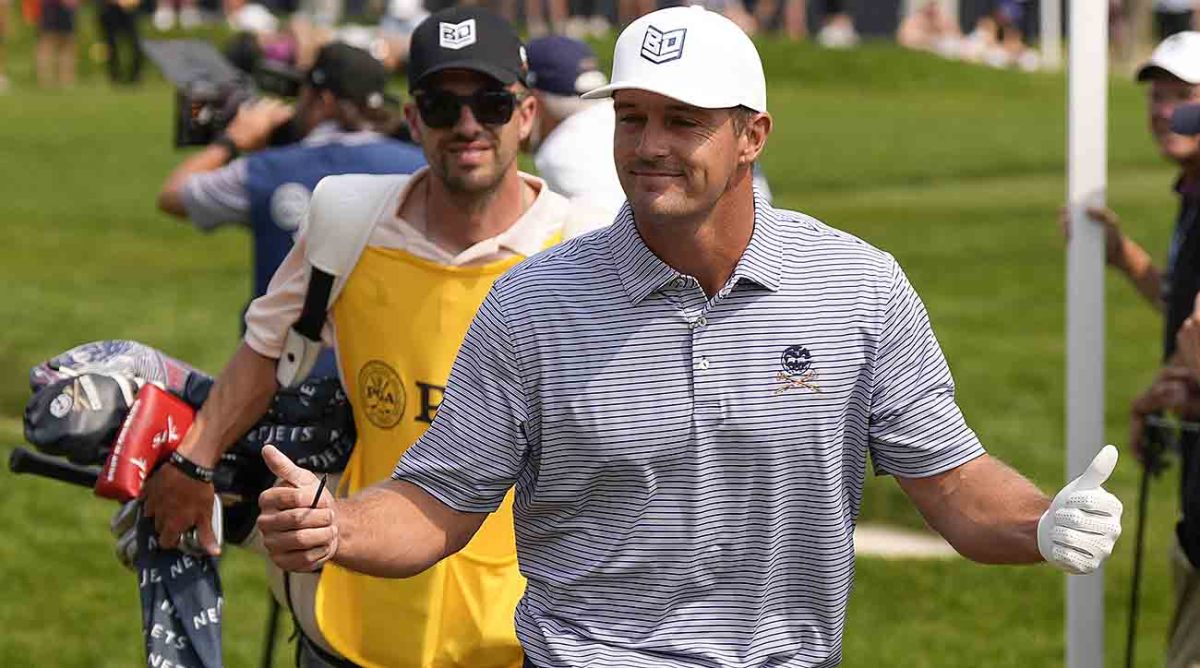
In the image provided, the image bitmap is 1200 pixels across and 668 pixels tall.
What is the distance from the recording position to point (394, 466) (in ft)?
16.4

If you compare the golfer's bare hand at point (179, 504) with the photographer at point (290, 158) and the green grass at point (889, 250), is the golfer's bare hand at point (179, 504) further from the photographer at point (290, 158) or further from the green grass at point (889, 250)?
the green grass at point (889, 250)

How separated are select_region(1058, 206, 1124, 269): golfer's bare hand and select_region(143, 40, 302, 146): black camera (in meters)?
3.05

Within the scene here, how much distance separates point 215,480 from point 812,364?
187cm

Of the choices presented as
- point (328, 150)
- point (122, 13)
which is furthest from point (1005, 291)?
point (122, 13)

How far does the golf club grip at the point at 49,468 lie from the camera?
517cm

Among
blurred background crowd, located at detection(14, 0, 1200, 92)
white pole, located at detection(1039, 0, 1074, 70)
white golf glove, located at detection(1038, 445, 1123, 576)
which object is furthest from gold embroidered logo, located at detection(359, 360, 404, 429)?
white pole, located at detection(1039, 0, 1074, 70)

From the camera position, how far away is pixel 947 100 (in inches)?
1463

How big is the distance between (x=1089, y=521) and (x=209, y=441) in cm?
216

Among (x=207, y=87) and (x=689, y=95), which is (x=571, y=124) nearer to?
(x=207, y=87)

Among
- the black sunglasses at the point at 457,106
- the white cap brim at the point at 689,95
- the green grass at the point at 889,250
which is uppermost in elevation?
the white cap brim at the point at 689,95

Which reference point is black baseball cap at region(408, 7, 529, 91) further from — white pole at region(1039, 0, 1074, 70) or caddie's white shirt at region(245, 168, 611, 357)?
white pole at region(1039, 0, 1074, 70)

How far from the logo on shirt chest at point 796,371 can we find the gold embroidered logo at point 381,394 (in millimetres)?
1330

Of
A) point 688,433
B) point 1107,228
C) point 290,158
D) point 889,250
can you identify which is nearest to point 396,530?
point 688,433

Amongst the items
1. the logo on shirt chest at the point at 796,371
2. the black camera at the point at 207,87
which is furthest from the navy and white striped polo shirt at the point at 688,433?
the black camera at the point at 207,87
